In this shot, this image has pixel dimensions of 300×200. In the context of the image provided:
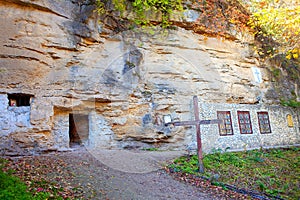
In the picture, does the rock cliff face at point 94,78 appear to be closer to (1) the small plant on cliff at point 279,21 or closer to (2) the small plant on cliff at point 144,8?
(2) the small plant on cliff at point 144,8

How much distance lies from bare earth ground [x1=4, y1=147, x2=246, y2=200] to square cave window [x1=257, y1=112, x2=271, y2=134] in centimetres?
770

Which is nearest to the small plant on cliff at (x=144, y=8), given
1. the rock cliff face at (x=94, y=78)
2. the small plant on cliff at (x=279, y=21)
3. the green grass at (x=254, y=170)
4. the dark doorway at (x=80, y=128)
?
the rock cliff face at (x=94, y=78)

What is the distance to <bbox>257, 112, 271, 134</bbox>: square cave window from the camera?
13941mm

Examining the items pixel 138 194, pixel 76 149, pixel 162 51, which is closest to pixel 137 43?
pixel 162 51

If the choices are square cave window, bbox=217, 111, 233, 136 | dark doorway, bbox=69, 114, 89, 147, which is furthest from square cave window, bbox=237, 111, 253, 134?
dark doorway, bbox=69, 114, 89, 147

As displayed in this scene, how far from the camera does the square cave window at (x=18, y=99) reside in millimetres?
8971

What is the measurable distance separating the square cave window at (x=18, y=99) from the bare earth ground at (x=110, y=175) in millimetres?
2273

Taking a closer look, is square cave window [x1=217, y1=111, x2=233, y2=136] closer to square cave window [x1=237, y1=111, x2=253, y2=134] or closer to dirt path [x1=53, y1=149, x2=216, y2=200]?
square cave window [x1=237, y1=111, x2=253, y2=134]

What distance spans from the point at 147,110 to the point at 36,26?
5.62 metres

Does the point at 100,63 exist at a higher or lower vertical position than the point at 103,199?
higher

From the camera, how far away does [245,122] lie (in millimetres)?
13430

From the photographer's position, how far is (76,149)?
9.77 meters

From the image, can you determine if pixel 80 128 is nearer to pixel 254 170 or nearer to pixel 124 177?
pixel 124 177

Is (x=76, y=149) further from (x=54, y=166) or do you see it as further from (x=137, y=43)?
(x=137, y=43)
